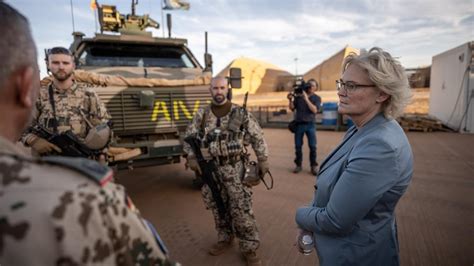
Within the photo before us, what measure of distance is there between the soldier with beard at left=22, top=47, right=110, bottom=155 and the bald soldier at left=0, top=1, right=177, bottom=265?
8.33 feet

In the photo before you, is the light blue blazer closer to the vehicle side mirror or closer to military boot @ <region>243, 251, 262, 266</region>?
military boot @ <region>243, 251, 262, 266</region>

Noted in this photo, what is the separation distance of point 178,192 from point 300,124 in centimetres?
256

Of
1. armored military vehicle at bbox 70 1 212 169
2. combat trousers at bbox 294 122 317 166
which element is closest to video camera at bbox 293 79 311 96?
combat trousers at bbox 294 122 317 166

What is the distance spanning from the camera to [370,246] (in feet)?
4.67

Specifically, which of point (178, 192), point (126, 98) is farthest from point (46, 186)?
point (178, 192)

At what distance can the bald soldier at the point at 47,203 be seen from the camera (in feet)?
1.89

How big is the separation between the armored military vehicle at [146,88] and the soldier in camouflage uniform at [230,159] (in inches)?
57.0

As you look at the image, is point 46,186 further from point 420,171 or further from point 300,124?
point 420,171

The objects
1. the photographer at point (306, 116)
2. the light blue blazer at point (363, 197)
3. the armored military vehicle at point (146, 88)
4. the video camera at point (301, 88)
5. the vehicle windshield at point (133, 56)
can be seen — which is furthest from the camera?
the video camera at point (301, 88)

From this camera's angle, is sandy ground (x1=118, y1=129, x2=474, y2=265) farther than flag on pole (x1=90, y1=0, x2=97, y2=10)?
No

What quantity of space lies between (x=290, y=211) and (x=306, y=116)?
2.19 m

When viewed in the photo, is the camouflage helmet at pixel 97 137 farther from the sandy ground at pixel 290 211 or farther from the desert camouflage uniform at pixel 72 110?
the sandy ground at pixel 290 211

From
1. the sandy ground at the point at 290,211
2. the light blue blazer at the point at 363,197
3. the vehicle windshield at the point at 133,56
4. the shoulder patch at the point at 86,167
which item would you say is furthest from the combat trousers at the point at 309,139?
the shoulder patch at the point at 86,167

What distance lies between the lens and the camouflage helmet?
2.91m
